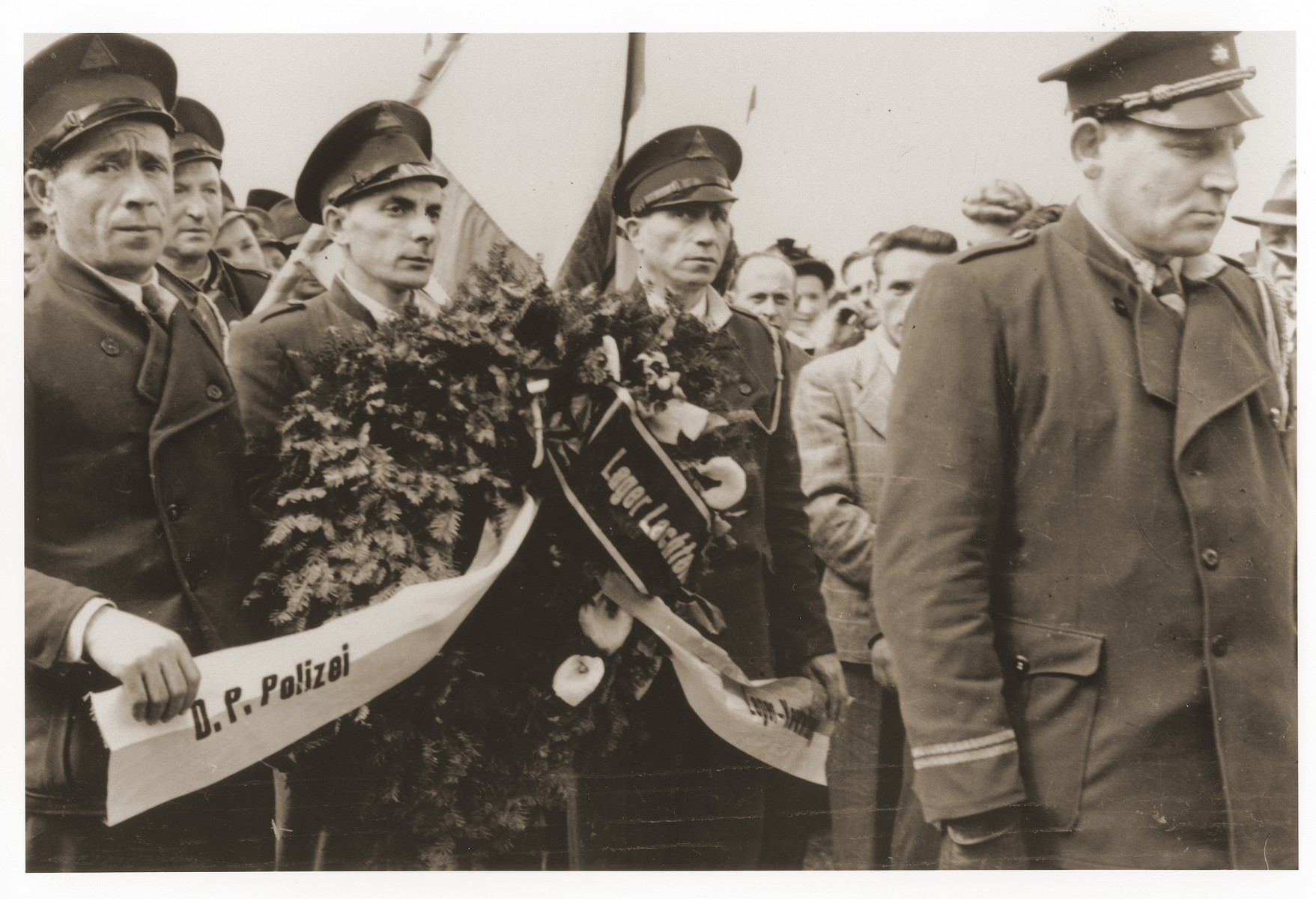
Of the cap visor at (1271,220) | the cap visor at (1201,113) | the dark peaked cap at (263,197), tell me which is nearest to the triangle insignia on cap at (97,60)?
the dark peaked cap at (263,197)

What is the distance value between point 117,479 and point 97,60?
1.41 meters

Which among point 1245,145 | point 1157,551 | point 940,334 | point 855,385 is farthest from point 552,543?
point 1245,145

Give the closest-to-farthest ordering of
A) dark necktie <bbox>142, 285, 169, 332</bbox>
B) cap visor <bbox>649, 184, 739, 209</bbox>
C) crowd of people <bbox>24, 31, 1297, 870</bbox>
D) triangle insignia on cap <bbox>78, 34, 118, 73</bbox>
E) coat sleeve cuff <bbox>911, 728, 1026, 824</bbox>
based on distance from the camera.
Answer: coat sleeve cuff <bbox>911, 728, 1026, 824</bbox> < crowd of people <bbox>24, 31, 1297, 870</bbox> < dark necktie <bbox>142, 285, 169, 332</bbox> < triangle insignia on cap <bbox>78, 34, 118, 73</bbox> < cap visor <bbox>649, 184, 739, 209</bbox>

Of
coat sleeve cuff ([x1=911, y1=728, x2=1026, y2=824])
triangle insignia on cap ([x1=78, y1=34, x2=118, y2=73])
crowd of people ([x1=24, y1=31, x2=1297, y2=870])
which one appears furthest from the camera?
triangle insignia on cap ([x1=78, y1=34, x2=118, y2=73])

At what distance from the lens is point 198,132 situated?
413cm

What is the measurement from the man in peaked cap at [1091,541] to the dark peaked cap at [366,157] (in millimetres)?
1778

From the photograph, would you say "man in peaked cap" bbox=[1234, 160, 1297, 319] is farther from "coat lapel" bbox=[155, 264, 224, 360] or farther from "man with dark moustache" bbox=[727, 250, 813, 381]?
"coat lapel" bbox=[155, 264, 224, 360]

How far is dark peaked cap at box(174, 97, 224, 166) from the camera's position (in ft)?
13.5

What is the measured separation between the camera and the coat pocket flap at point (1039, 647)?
3812mm

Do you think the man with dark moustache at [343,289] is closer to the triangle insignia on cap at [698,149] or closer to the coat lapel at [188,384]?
the coat lapel at [188,384]

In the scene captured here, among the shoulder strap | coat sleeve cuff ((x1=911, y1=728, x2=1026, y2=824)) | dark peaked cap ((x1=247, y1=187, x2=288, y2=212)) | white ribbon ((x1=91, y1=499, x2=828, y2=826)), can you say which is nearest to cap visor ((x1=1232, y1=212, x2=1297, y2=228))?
the shoulder strap

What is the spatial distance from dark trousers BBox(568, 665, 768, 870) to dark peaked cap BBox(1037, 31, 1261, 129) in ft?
7.96

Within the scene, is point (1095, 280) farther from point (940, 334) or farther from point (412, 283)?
point (412, 283)

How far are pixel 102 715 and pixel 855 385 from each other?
269 cm
